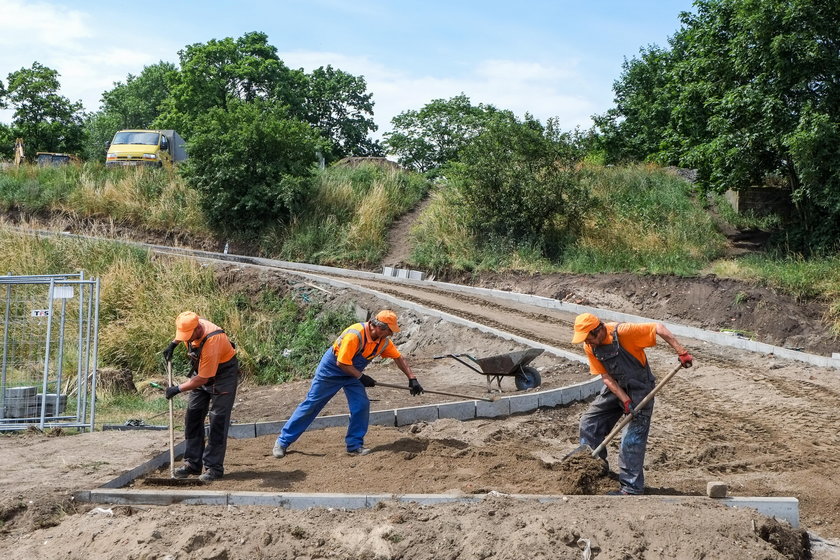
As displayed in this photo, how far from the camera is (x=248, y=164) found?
25109mm

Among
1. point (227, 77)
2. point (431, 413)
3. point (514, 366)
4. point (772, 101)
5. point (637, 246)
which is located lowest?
point (431, 413)

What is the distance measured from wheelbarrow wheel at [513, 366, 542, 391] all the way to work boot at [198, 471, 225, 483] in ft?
13.4

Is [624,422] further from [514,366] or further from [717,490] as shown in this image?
[514,366]

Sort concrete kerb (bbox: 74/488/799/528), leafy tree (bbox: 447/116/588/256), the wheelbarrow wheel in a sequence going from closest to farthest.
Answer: concrete kerb (bbox: 74/488/799/528) → the wheelbarrow wheel → leafy tree (bbox: 447/116/588/256)

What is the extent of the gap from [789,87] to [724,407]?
413 inches

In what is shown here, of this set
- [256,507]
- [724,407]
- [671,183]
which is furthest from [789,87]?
[256,507]

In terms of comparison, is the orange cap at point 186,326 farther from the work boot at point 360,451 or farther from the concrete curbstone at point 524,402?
the concrete curbstone at point 524,402

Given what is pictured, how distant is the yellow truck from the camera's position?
99.1 ft

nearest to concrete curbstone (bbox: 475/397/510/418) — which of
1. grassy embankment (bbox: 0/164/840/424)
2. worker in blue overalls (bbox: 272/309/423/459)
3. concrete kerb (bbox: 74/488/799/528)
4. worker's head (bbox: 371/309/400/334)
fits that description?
worker in blue overalls (bbox: 272/309/423/459)

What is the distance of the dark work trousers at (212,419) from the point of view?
7.98 metres

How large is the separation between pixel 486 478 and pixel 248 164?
19232 mm

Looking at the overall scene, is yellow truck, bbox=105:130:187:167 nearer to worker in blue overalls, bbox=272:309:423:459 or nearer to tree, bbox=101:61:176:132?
worker in blue overalls, bbox=272:309:423:459

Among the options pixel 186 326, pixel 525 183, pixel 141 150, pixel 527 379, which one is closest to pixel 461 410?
pixel 527 379

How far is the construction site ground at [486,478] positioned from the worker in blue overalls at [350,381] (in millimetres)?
271
